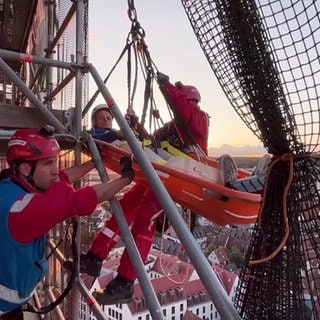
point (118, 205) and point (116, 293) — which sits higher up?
point (118, 205)

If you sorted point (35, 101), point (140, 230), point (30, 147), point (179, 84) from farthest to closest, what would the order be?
point (179, 84) < point (140, 230) < point (35, 101) < point (30, 147)

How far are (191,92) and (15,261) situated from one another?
1287mm

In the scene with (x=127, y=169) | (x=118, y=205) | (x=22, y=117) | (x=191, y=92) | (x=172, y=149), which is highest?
(x=191, y=92)

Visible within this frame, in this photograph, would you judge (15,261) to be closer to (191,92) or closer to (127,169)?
(127,169)

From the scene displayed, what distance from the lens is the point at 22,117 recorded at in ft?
6.79

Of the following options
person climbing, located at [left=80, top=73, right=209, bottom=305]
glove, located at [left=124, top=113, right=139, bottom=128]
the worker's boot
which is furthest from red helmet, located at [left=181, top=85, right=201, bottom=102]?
the worker's boot

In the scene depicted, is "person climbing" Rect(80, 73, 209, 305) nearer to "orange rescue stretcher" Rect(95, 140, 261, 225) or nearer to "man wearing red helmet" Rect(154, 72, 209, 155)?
"man wearing red helmet" Rect(154, 72, 209, 155)

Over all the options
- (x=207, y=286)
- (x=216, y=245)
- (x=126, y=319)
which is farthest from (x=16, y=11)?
(x=216, y=245)

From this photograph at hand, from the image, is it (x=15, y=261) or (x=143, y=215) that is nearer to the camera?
(x=15, y=261)

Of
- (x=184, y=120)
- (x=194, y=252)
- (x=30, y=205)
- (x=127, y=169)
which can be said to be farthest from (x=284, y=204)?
(x=184, y=120)

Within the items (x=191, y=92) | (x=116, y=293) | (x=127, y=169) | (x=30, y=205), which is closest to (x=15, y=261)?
(x=30, y=205)

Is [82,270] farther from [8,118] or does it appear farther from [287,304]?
[287,304]

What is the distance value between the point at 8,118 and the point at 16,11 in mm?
2532

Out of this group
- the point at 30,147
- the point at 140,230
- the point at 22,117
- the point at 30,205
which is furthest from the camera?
the point at 140,230
